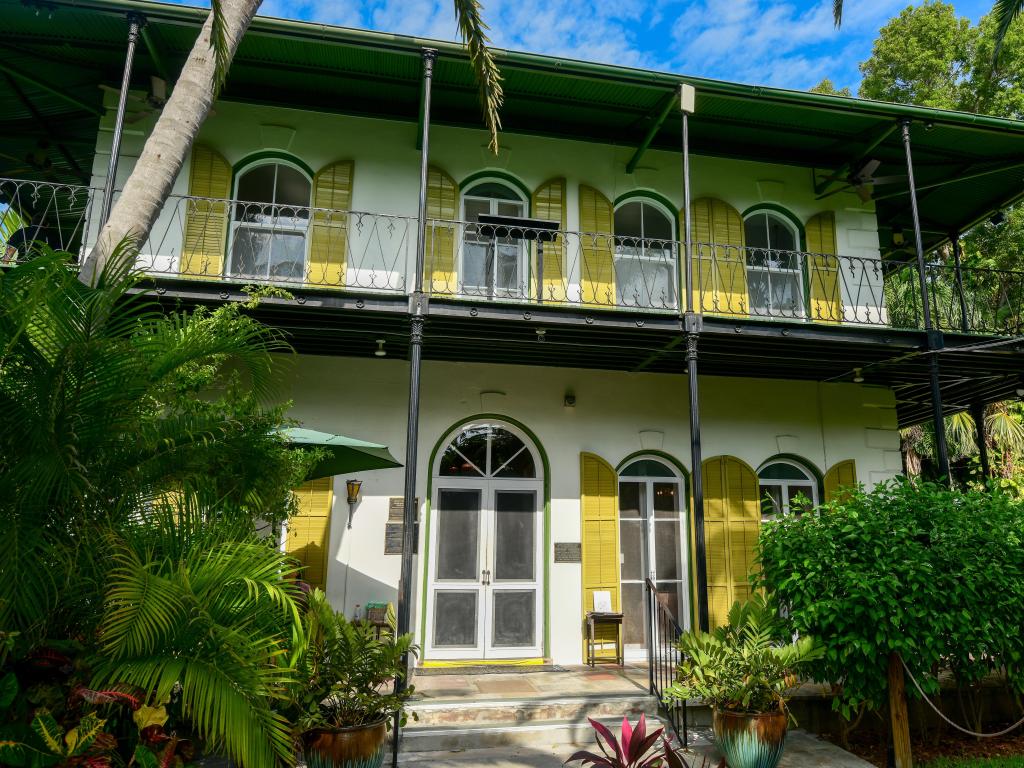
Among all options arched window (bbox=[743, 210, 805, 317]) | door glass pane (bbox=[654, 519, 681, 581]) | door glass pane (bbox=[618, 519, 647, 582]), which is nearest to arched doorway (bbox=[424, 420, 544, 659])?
door glass pane (bbox=[618, 519, 647, 582])

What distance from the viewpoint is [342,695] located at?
14.3 ft

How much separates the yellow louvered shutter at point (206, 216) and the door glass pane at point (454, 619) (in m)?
4.63

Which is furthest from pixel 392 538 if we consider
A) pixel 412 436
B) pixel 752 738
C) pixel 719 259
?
pixel 719 259

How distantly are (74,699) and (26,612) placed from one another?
→ 453 millimetres

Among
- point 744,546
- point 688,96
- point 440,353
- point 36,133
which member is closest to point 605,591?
point 744,546

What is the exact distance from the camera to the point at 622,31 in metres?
7.83

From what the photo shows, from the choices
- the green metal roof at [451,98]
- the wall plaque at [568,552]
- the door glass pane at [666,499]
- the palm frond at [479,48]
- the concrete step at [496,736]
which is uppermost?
the green metal roof at [451,98]

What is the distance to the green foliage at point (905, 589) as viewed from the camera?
5188mm

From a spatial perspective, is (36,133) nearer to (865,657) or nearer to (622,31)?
(622,31)

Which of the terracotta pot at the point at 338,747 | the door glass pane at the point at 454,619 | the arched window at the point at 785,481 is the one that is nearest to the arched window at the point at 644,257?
the arched window at the point at 785,481

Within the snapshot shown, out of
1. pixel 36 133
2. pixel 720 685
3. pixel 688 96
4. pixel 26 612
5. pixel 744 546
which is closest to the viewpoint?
pixel 26 612

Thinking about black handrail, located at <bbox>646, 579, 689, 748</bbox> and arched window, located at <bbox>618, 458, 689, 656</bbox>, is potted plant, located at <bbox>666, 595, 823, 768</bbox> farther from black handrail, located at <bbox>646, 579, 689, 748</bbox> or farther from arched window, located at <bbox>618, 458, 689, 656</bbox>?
arched window, located at <bbox>618, 458, 689, 656</bbox>

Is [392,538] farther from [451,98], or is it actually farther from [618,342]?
[451,98]

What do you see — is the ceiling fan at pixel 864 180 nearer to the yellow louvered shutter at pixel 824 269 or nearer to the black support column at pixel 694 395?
the yellow louvered shutter at pixel 824 269
